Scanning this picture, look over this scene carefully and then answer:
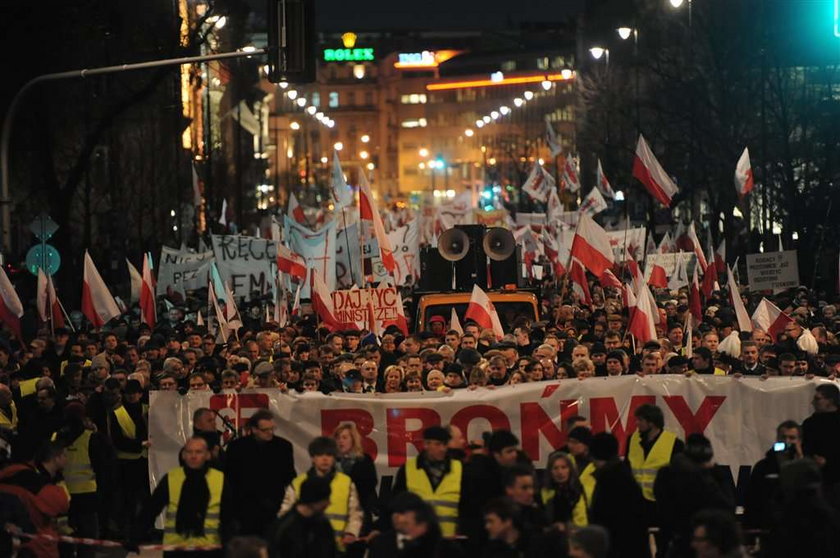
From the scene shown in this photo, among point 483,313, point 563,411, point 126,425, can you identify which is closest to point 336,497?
point 563,411

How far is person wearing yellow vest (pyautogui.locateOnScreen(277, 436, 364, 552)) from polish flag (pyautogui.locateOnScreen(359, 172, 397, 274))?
45.2 feet

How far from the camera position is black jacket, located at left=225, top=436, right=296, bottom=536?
1107 cm

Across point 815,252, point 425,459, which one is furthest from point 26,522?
point 815,252

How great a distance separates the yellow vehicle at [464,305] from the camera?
22266 mm

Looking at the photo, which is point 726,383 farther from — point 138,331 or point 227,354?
point 138,331

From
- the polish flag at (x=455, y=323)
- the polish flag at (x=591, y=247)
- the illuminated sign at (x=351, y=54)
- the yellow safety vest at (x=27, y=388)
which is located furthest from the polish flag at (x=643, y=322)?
the illuminated sign at (x=351, y=54)

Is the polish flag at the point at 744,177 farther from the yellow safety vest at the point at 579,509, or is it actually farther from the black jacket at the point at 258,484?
the yellow safety vest at the point at 579,509

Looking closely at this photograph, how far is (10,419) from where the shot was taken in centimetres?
1470

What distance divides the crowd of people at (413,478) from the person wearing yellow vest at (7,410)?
33 mm

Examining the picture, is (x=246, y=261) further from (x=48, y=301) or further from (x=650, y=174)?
(x=48, y=301)

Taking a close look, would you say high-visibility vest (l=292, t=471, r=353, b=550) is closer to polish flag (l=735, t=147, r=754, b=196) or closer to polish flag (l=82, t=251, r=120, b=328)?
polish flag (l=82, t=251, r=120, b=328)

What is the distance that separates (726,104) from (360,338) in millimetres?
26727

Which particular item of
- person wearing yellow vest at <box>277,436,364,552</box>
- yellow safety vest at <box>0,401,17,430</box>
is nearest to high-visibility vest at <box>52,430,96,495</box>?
yellow safety vest at <box>0,401,17,430</box>

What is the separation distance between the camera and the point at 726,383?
45.7ft
